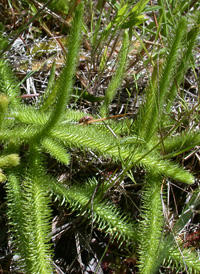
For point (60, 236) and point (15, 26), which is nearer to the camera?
point (60, 236)

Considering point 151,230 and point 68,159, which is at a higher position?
point 68,159

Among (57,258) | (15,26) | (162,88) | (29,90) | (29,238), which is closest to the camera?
(29,238)

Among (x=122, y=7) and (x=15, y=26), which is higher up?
(x=122, y=7)

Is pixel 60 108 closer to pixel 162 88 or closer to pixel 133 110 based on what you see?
pixel 162 88

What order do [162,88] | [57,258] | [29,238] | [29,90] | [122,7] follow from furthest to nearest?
1. [29,90]
2. [122,7]
3. [57,258]
4. [162,88]
5. [29,238]

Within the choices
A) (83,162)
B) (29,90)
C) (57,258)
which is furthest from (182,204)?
(29,90)

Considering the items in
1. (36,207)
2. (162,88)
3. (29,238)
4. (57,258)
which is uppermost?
(162,88)

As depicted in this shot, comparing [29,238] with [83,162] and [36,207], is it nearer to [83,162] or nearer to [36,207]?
[36,207]
